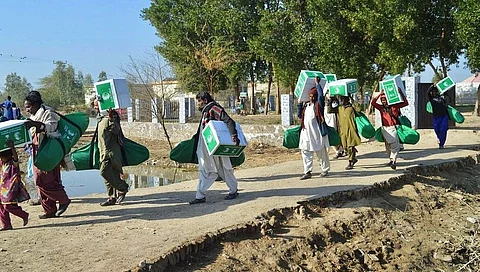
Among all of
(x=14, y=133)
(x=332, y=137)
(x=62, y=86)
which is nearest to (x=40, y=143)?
(x=14, y=133)

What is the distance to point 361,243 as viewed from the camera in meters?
6.30

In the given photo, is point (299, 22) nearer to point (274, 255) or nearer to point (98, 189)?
point (98, 189)

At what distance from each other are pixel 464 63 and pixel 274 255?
Answer: 67.3 feet

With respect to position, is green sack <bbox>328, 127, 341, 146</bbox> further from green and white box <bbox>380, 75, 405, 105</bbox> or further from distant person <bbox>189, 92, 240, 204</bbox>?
distant person <bbox>189, 92, 240, 204</bbox>

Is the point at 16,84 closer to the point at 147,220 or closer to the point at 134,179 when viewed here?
the point at 134,179

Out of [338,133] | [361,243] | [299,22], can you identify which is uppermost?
[299,22]

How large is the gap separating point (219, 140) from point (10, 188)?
237 cm

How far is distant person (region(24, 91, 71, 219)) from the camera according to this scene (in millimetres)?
6113

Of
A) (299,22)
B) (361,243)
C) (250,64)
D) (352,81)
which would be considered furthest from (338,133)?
(250,64)

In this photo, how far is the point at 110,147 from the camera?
674 cm

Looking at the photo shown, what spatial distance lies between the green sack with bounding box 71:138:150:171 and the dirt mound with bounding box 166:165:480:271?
217cm

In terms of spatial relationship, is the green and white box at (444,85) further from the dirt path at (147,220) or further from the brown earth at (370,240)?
the brown earth at (370,240)

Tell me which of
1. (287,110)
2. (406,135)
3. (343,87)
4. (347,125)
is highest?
(343,87)

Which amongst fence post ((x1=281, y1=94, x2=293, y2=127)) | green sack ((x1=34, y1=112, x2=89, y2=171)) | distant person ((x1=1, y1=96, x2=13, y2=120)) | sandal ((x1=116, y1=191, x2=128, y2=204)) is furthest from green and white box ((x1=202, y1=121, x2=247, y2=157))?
fence post ((x1=281, y1=94, x2=293, y2=127))
